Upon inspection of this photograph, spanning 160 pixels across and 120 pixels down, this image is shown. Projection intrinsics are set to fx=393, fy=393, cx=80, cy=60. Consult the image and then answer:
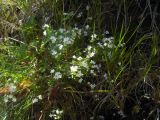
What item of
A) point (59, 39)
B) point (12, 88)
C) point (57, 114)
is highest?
point (59, 39)

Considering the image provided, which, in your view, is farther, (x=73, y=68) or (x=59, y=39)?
(x=59, y=39)

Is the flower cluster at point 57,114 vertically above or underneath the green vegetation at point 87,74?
underneath

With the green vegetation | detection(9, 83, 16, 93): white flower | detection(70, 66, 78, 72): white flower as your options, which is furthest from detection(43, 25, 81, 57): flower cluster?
detection(9, 83, 16, 93): white flower

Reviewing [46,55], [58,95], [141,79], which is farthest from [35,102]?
[141,79]

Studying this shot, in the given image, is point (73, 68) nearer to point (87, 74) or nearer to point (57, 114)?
point (87, 74)

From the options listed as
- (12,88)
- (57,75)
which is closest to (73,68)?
(57,75)

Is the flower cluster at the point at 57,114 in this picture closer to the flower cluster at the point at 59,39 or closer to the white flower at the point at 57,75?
the white flower at the point at 57,75

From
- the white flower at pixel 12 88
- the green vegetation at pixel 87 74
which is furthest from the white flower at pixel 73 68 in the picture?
the white flower at pixel 12 88

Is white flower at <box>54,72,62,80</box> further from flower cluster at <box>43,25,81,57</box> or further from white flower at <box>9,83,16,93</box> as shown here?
white flower at <box>9,83,16,93</box>

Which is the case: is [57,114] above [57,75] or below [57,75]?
below
